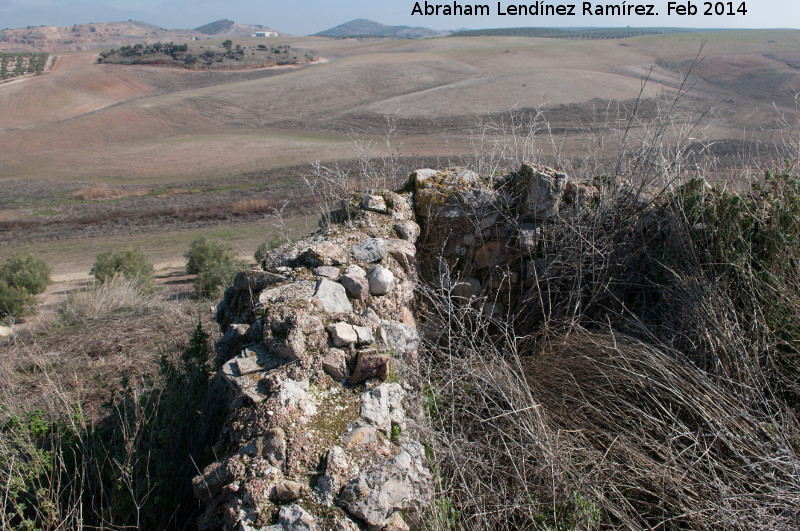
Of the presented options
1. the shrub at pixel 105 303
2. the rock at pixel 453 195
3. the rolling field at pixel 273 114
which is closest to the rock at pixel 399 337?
the rock at pixel 453 195

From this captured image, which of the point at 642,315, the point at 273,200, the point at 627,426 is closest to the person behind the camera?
the point at 627,426

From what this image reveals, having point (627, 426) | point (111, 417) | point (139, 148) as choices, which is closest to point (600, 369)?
point (627, 426)

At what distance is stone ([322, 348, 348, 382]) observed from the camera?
2488mm

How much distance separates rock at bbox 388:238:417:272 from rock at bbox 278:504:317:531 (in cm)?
190

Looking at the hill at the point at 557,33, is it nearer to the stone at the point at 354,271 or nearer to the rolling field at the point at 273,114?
the rolling field at the point at 273,114

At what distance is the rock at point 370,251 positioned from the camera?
10.9 feet

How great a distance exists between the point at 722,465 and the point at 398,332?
5.48 ft

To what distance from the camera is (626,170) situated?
4.27 m

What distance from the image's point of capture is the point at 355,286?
3.00 m

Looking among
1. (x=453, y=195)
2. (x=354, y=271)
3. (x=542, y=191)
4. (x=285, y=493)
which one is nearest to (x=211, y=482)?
(x=285, y=493)

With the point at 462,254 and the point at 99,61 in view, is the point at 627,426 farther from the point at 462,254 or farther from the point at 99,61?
the point at 99,61

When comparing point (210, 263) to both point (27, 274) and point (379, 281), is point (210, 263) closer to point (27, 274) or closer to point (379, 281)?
point (27, 274)

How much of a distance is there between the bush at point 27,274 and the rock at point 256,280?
10.6 m

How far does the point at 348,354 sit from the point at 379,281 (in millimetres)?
651
